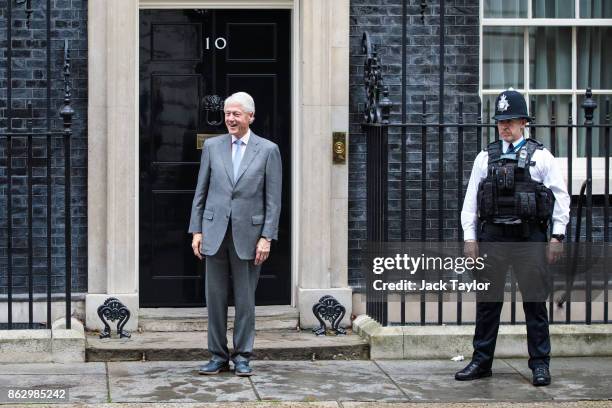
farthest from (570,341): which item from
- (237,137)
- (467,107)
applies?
(237,137)

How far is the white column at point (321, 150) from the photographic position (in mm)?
9922

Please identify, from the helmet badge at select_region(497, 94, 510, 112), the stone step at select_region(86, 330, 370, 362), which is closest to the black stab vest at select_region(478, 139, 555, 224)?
the helmet badge at select_region(497, 94, 510, 112)

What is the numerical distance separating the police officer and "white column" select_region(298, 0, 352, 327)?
181 centimetres

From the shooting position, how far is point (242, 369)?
852 cm

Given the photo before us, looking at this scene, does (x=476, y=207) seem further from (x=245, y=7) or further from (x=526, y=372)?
(x=245, y=7)

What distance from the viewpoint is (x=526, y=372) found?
28.8 feet

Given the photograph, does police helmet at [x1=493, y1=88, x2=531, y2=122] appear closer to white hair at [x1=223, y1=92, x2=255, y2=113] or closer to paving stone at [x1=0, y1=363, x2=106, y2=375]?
white hair at [x1=223, y1=92, x2=255, y2=113]

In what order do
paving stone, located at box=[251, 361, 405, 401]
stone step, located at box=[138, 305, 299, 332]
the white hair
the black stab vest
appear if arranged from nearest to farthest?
paving stone, located at box=[251, 361, 405, 401], the black stab vest, the white hair, stone step, located at box=[138, 305, 299, 332]

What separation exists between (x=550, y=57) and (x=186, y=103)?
117 inches

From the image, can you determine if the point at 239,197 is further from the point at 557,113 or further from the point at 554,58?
the point at 554,58

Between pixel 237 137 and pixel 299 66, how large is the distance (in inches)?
70.0

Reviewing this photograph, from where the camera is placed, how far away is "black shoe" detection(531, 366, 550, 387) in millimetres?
8289

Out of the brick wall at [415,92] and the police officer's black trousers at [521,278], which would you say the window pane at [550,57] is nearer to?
the brick wall at [415,92]

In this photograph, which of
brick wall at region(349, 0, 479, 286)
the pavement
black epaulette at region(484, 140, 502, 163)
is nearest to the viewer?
the pavement
